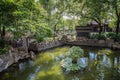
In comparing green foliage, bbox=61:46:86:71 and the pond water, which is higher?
green foliage, bbox=61:46:86:71

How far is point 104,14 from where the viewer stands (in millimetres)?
20844

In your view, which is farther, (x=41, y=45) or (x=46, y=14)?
(x=46, y=14)

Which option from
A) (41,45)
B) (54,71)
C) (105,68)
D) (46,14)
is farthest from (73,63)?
(46,14)

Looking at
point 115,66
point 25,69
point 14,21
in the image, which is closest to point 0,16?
point 14,21

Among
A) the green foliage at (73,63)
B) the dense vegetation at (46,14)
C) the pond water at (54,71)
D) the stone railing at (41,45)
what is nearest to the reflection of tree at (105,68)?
the pond water at (54,71)

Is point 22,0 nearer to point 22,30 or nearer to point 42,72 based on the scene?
point 22,30

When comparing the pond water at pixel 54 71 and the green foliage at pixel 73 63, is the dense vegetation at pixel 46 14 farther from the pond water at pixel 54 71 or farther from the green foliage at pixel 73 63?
the green foliage at pixel 73 63

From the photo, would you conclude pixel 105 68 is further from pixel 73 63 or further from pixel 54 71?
pixel 54 71

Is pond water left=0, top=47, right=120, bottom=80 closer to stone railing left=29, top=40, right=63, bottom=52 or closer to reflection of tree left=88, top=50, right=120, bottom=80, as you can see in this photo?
reflection of tree left=88, top=50, right=120, bottom=80

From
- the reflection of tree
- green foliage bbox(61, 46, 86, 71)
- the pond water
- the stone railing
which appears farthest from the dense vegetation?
the reflection of tree

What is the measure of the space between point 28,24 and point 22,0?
1920 mm

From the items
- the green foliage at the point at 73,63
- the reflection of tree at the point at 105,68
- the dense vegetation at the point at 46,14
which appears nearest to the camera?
the reflection of tree at the point at 105,68

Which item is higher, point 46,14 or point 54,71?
point 46,14

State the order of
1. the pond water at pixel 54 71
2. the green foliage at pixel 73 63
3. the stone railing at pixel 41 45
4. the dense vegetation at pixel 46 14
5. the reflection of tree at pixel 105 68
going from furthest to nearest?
the stone railing at pixel 41 45, the green foliage at pixel 73 63, the dense vegetation at pixel 46 14, the reflection of tree at pixel 105 68, the pond water at pixel 54 71
